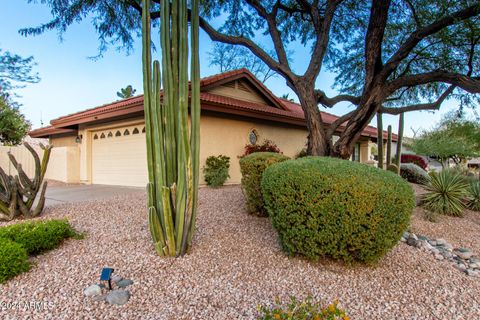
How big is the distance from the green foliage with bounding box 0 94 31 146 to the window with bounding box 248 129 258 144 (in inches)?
638

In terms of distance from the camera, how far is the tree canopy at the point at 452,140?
26500 millimetres

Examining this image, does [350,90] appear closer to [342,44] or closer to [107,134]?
[342,44]

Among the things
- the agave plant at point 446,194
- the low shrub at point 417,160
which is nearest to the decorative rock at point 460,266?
the agave plant at point 446,194

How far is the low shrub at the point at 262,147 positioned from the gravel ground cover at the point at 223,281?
7.07m

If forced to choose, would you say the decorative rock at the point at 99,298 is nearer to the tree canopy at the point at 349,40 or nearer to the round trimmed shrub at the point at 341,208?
the round trimmed shrub at the point at 341,208

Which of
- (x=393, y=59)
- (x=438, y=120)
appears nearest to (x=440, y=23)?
(x=393, y=59)

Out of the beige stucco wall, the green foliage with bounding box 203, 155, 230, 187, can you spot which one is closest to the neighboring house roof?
the beige stucco wall

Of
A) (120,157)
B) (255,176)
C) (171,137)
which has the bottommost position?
(255,176)

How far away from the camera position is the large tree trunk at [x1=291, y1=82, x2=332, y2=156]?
26.4ft

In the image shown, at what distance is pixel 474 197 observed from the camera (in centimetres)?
852

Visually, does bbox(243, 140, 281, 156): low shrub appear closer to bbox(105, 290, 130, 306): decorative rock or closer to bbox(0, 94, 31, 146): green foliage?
bbox(105, 290, 130, 306): decorative rock

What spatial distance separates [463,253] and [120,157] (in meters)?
11.7

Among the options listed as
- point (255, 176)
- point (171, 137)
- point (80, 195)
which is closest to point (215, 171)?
point (80, 195)

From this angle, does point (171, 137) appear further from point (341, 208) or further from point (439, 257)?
point (439, 257)
